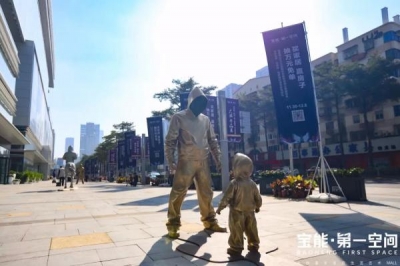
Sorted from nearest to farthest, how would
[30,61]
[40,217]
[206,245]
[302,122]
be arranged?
[206,245], [40,217], [302,122], [30,61]

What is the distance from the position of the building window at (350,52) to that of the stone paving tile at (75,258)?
144ft

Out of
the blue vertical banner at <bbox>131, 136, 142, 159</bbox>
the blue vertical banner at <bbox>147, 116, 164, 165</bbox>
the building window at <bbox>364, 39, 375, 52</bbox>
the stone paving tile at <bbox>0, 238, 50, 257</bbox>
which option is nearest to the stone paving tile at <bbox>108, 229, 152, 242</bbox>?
the stone paving tile at <bbox>0, 238, 50, 257</bbox>

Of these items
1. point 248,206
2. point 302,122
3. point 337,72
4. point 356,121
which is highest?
point 337,72

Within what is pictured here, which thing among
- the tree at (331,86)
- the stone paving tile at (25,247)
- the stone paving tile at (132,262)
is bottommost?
the stone paving tile at (132,262)

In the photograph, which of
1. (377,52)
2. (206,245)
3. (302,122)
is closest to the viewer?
(206,245)

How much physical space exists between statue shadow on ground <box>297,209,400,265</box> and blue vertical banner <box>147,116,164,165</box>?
1809 cm

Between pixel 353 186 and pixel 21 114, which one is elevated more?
pixel 21 114

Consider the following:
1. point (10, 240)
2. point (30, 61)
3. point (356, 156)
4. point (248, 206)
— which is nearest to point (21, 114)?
point (30, 61)

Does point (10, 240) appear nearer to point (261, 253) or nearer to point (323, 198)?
point (261, 253)

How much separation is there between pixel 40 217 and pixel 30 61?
3799 centimetres

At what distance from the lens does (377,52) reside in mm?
34500

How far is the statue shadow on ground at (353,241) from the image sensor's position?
3.03 metres

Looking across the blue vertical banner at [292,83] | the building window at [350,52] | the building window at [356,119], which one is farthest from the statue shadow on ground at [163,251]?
the building window at [350,52]

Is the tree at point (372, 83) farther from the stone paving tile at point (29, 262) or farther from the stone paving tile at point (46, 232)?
the stone paving tile at point (29, 262)
